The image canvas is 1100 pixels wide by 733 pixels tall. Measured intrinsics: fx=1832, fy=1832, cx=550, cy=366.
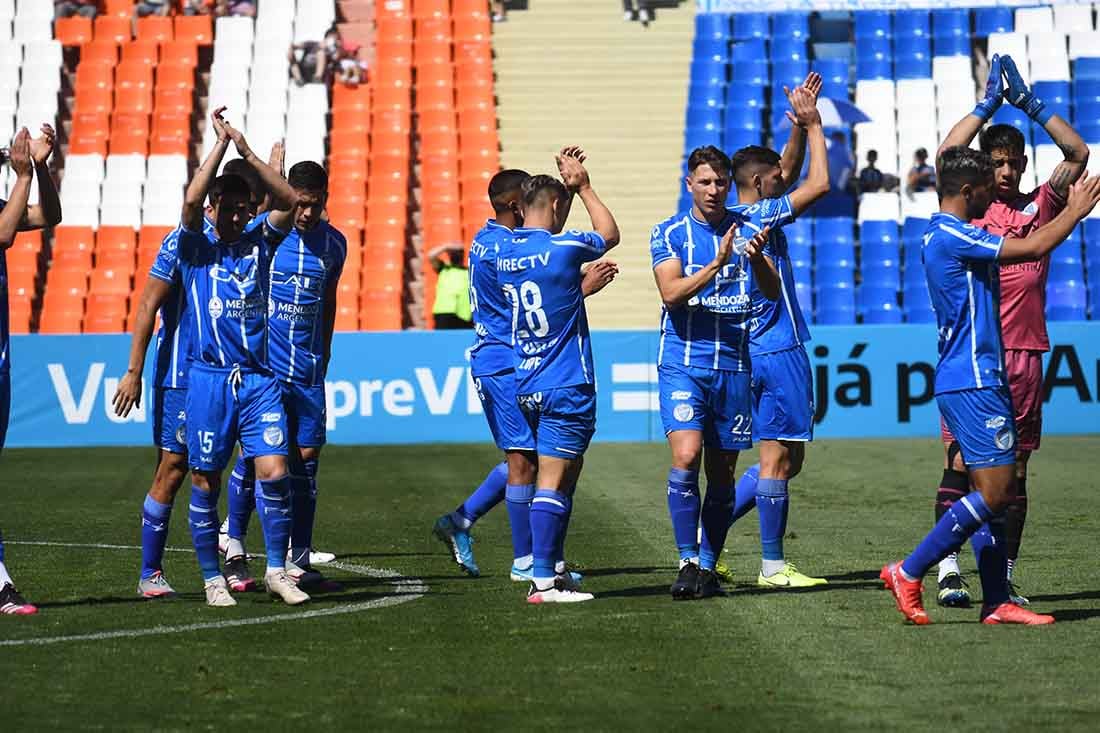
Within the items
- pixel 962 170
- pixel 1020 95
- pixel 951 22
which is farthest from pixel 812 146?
pixel 951 22

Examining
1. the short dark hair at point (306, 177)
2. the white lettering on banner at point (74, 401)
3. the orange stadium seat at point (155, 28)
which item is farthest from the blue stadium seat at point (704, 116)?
the short dark hair at point (306, 177)

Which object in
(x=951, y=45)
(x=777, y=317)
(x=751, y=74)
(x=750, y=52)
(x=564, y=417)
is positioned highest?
(x=951, y=45)

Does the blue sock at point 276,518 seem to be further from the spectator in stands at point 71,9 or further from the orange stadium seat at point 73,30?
the spectator in stands at point 71,9

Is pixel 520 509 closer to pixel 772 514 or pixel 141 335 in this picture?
pixel 772 514

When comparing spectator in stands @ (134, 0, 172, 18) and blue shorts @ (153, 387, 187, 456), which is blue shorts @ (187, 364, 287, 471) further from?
spectator in stands @ (134, 0, 172, 18)

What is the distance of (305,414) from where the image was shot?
9.59m

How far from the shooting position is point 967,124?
848cm

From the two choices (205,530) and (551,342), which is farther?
(205,530)

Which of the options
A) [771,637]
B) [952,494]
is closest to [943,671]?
[771,637]

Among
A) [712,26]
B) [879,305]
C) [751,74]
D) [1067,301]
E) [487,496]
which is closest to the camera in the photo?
[487,496]

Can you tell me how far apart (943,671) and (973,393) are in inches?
56.6

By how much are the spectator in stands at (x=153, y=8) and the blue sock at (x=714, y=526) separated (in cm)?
2209

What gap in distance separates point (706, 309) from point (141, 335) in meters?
2.74

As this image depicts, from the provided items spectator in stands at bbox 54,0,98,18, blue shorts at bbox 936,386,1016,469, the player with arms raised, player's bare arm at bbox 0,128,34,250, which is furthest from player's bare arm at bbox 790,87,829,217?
spectator in stands at bbox 54,0,98,18
